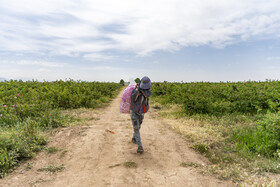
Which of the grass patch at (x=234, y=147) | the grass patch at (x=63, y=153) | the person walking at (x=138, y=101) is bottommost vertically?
the grass patch at (x=63, y=153)

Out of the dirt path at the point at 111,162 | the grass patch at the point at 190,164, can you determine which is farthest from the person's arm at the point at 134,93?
the grass patch at the point at 190,164

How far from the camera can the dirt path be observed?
376cm

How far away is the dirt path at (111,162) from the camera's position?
376 centimetres

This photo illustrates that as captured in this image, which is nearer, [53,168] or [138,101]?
[53,168]

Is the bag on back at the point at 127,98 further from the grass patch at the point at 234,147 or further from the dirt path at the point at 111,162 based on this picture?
the grass patch at the point at 234,147

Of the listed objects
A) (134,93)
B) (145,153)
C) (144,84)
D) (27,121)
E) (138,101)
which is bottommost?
(145,153)

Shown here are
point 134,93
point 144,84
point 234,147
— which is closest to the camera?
point 144,84

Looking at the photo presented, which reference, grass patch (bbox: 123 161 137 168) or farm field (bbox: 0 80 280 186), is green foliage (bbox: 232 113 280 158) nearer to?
farm field (bbox: 0 80 280 186)

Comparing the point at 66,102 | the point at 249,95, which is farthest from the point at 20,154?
the point at 249,95

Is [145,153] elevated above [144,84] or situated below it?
below

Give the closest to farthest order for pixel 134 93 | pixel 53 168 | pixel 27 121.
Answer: pixel 53 168, pixel 134 93, pixel 27 121

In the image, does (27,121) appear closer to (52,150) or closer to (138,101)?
(52,150)

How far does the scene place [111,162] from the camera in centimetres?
448

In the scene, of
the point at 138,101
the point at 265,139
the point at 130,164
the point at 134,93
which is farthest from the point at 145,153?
the point at 265,139
